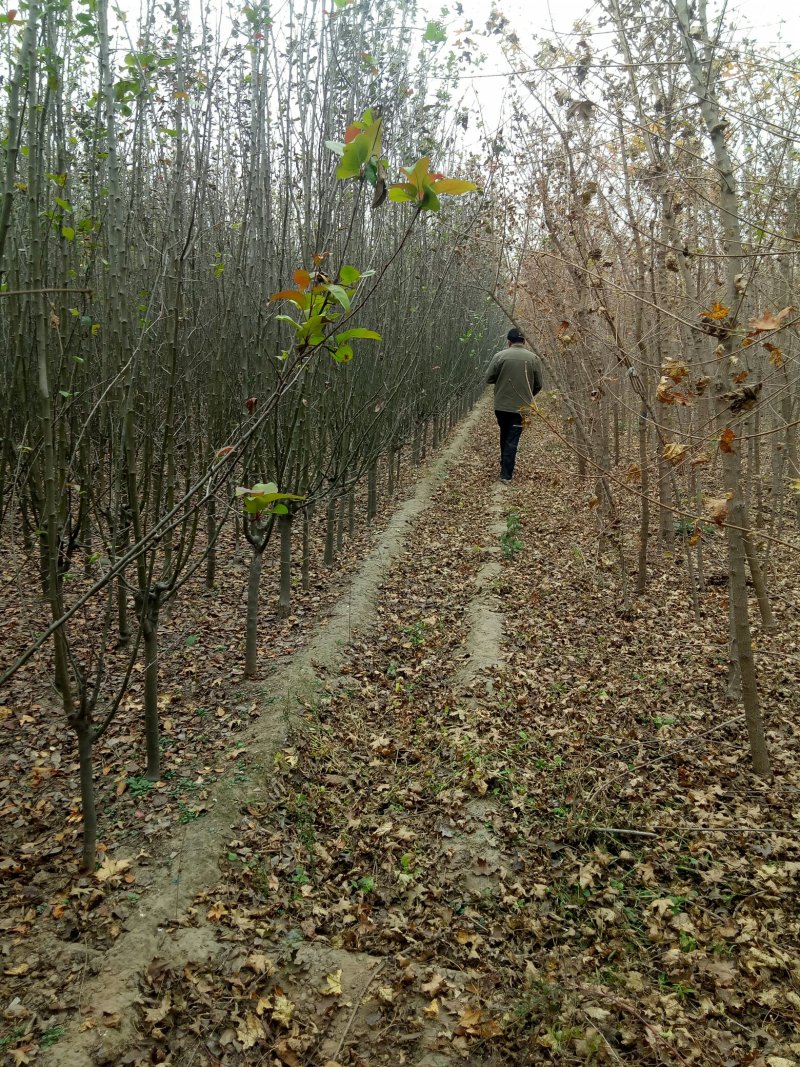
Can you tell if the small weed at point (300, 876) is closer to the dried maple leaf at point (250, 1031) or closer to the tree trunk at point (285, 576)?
the dried maple leaf at point (250, 1031)

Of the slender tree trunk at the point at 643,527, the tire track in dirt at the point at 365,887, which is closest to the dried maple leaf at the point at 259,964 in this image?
the tire track in dirt at the point at 365,887

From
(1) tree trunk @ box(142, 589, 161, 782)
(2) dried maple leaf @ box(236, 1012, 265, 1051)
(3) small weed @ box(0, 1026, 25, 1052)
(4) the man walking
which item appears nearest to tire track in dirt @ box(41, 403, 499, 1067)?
(3) small weed @ box(0, 1026, 25, 1052)

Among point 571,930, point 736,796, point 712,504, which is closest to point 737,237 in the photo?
point 712,504

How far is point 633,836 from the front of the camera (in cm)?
355

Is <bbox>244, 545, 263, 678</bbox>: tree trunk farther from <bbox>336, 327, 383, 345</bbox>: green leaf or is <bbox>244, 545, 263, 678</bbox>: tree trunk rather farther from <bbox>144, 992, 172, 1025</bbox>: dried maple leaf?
<bbox>336, 327, 383, 345</bbox>: green leaf

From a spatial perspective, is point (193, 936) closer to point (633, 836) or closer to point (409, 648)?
point (633, 836)

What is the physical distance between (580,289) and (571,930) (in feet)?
17.7

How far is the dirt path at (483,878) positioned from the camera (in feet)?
8.40

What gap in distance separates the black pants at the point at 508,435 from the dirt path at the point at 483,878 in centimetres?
532

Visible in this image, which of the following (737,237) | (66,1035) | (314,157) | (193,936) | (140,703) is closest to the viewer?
(66,1035)

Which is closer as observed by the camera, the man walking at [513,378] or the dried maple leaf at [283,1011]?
the dried maple leaf at [283,1011]

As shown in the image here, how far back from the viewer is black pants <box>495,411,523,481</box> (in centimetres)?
1041

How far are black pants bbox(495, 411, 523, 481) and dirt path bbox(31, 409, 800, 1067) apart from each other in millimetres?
5323

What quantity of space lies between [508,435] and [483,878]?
816 centimetres
